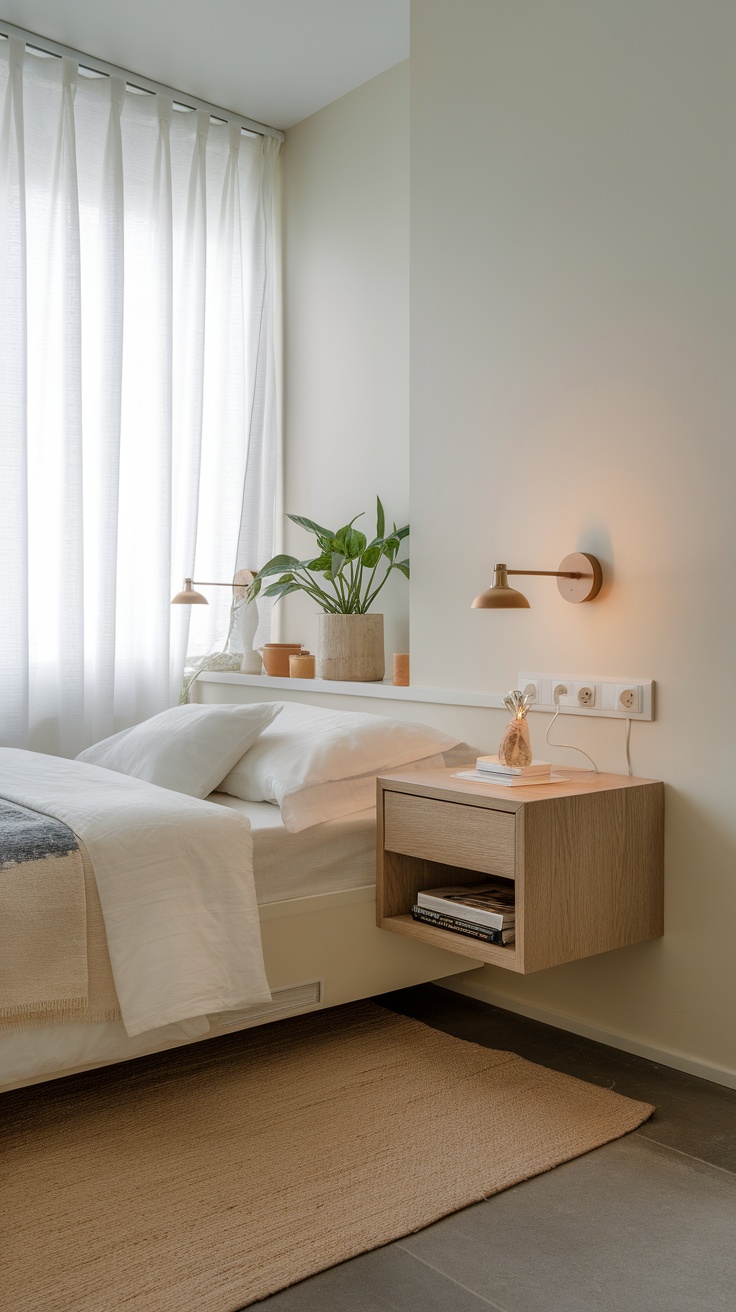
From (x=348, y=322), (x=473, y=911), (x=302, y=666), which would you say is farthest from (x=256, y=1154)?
(x=348, y=322)

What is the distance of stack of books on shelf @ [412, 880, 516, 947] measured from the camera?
2.08 meters

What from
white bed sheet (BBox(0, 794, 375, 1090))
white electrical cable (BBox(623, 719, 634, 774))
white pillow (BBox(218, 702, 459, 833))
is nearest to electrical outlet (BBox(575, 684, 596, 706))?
white electrical cable (BBox(623, 719, 634, 774))

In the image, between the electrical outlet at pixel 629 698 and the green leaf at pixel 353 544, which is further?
the green leaf at pixel 353 544

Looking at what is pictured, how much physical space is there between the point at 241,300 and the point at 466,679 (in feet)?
6.20

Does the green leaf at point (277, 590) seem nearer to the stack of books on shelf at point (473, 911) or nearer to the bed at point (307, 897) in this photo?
the bed at point (307, 897)

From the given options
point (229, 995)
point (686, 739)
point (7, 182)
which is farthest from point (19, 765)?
point (7, 182)

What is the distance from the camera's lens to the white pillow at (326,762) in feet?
7.62

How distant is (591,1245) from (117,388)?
2845 millimetres

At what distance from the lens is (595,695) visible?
2346mm

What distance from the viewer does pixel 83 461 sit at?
11.2ft

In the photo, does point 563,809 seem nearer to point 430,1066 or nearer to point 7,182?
point 430,1066

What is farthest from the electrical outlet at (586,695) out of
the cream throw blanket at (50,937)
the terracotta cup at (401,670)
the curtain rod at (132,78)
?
the curtain rod at (132,78)

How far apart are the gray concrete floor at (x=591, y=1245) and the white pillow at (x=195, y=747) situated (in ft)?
3.93

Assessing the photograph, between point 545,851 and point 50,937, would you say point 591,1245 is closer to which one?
point 545,851
